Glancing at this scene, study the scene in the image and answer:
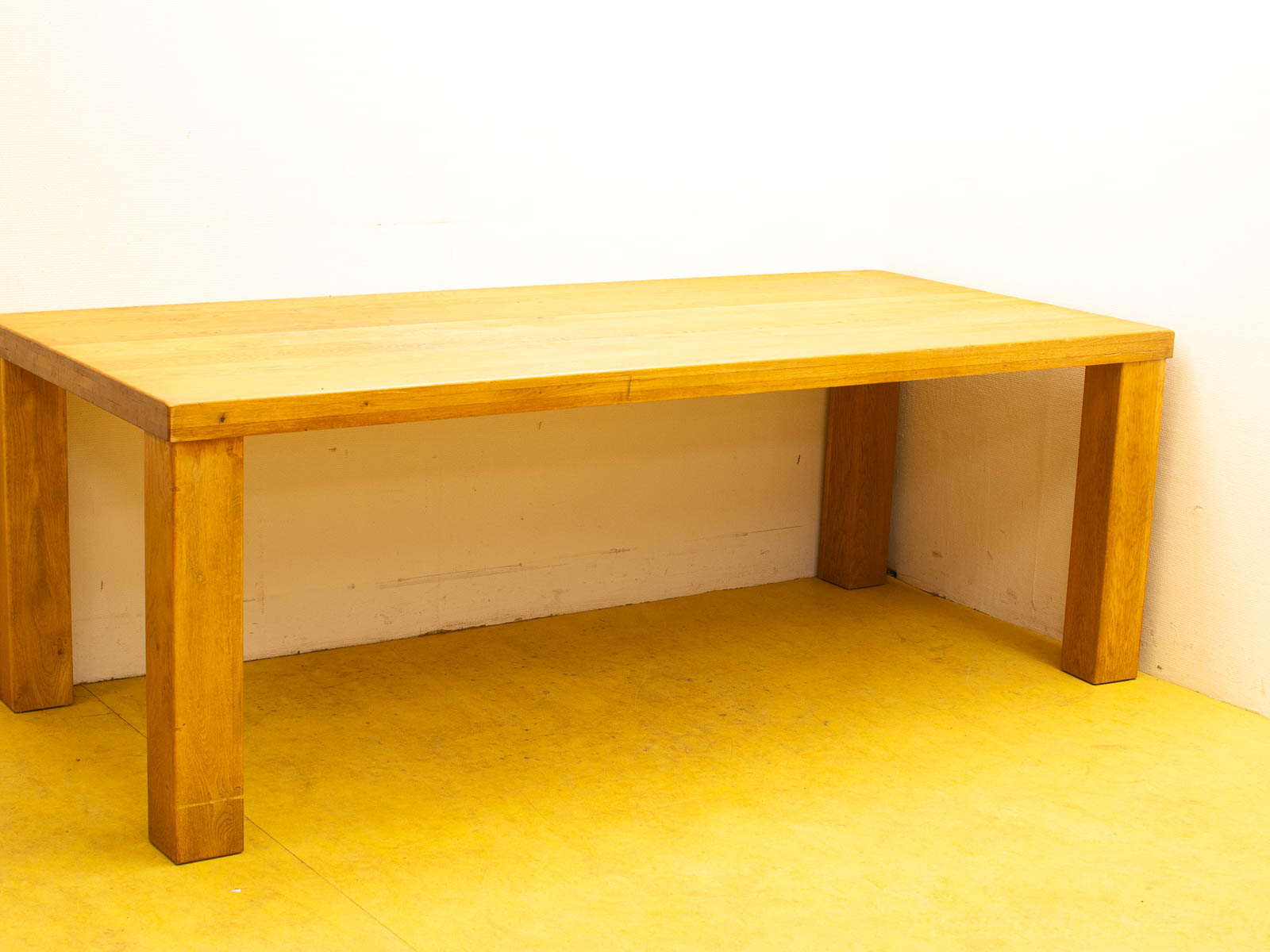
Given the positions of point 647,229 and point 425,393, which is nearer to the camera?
point 425,393

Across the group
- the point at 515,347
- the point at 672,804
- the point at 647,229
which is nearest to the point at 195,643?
the point at 515,347

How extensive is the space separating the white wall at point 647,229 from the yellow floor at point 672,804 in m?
0.21

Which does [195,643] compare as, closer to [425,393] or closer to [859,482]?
[425,393]

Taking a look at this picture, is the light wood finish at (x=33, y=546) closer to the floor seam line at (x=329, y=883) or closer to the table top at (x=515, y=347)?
the table top at (x=515, y=347)

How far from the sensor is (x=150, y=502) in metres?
1.91

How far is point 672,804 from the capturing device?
2.19 meters

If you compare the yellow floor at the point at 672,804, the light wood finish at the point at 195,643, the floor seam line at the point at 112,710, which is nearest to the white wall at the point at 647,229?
the floor seam line at the point at 112,710

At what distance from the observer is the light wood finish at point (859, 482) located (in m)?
3.14

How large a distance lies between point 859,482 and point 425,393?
146 centimetres

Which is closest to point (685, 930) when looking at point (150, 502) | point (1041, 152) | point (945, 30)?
point (150, 502)

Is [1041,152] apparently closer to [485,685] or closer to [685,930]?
[485,685]

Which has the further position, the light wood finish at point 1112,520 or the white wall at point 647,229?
the light wood finish at point 1112,520

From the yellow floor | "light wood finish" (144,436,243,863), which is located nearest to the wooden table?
"light wood finish" (144,436,243,863)

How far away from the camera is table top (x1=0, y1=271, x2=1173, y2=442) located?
190 cm
